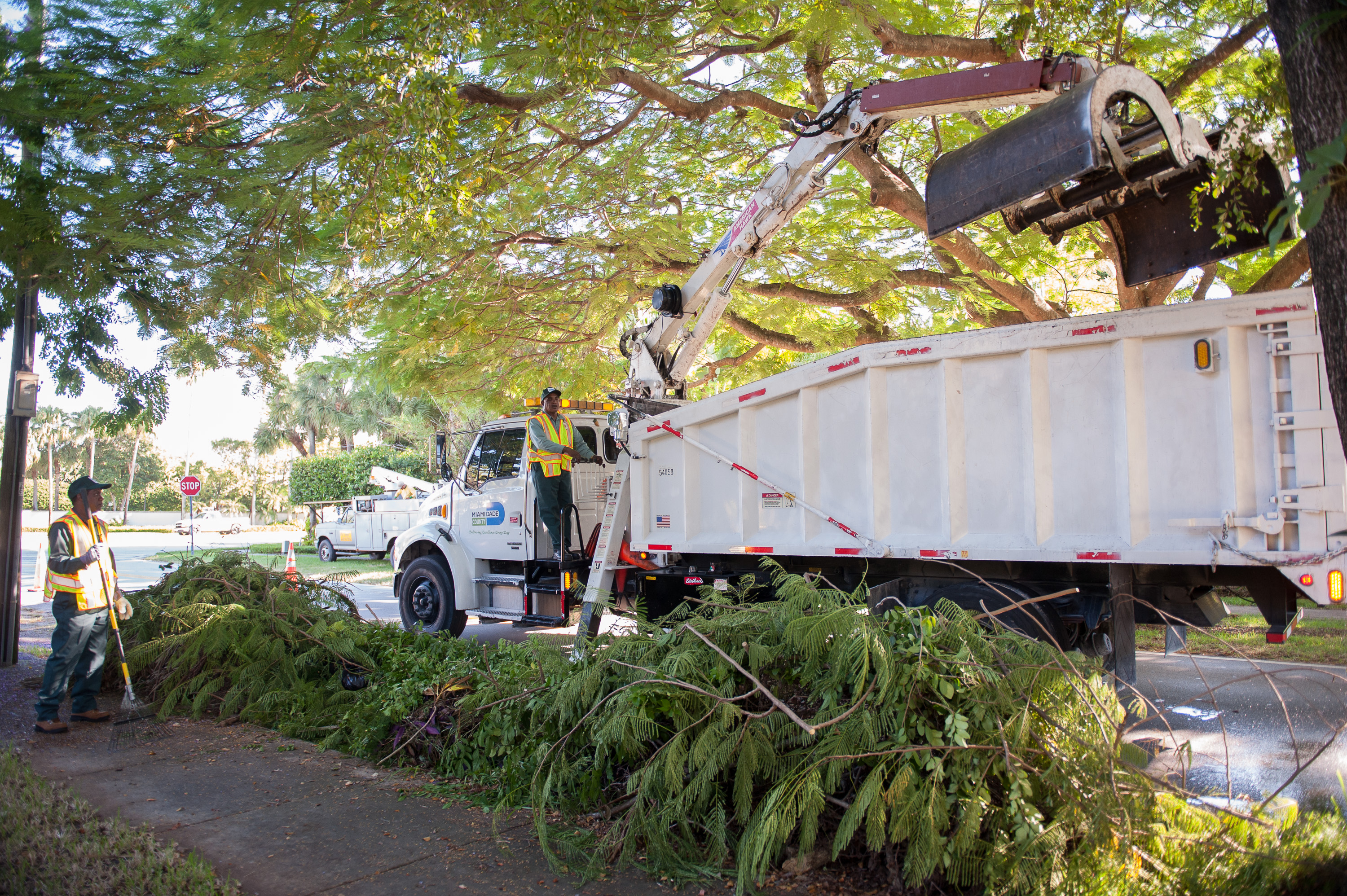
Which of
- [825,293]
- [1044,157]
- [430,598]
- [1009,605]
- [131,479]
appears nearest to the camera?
[1044,157]

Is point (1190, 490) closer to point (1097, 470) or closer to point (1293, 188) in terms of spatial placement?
point (1097, 470)

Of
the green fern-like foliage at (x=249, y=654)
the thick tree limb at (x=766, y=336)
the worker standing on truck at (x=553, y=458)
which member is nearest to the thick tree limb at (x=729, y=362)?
the thick tree limb at (x=766, y=336)

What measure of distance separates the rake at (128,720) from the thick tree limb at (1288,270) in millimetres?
9949

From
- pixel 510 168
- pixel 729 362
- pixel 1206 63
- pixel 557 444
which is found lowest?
pixel 557 444

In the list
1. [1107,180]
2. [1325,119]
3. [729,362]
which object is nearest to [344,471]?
[729,362]

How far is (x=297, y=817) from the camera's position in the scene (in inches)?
180

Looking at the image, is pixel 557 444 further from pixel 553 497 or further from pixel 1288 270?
pixel 1288 270

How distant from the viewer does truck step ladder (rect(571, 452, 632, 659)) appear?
8133 millimetres

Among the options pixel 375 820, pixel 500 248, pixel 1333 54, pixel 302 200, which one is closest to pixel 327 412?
pixel 500 248

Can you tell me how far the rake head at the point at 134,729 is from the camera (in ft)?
19.7

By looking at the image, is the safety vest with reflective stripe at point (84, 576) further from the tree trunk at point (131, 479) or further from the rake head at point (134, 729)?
the tree trunk at point (131, 479)

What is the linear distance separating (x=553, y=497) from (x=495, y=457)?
1327 mm

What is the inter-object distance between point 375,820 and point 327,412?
41895 mm

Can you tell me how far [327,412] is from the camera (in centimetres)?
4334
